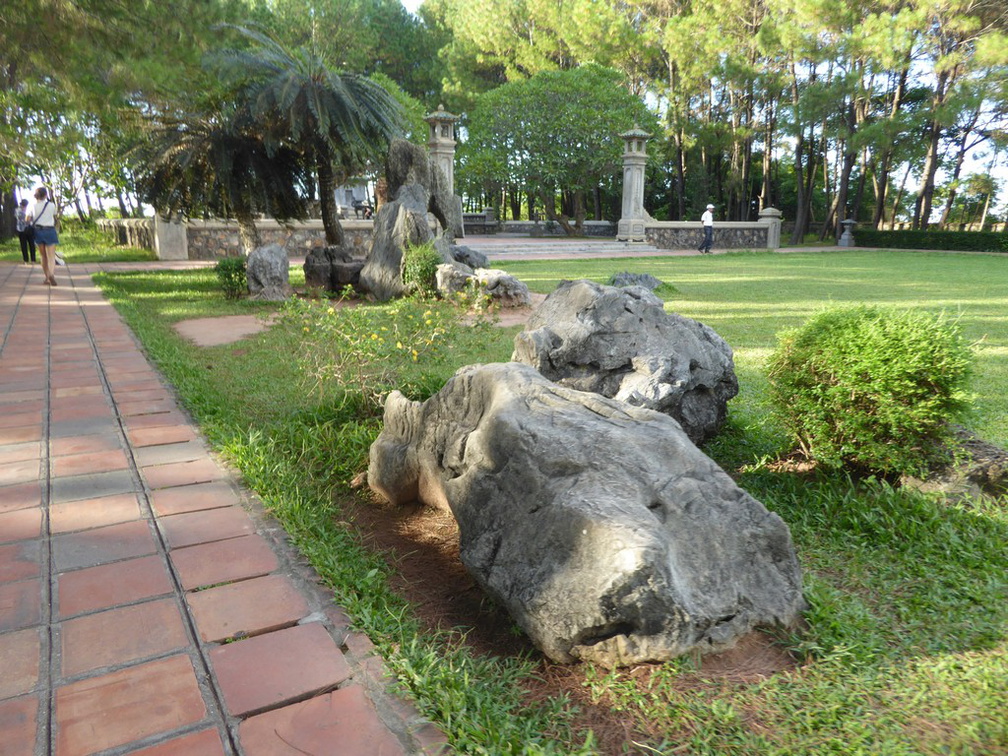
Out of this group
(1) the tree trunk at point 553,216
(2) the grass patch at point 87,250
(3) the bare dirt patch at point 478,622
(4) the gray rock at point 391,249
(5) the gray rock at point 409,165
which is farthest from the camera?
(1) the tree trunk at point 553,216

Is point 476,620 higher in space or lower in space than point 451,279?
lower

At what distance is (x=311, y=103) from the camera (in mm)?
10367

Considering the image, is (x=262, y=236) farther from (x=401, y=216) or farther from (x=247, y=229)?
(x=401, y=216)

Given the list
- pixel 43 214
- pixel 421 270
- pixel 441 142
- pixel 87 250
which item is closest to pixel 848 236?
pixel 441 142

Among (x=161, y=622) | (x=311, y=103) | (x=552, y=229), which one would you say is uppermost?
(x=311, y=103)

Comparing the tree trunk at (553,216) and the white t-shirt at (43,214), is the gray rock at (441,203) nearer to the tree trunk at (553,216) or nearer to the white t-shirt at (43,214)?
the white t-shirt at (43,214)

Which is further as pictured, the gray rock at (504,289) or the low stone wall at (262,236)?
the low stone wall at (262,236)

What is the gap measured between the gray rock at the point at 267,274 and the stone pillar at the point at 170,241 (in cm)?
901

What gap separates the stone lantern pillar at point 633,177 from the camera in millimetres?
26953

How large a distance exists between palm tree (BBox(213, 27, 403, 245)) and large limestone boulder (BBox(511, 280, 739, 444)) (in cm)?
771

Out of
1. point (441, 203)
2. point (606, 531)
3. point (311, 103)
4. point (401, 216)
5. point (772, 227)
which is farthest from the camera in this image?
point (772, 227)

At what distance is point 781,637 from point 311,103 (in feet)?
33.5

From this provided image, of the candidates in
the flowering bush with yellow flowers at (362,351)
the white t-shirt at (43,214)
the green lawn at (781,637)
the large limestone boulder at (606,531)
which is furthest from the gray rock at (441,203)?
Result: the large limestone boulder at (606,531)

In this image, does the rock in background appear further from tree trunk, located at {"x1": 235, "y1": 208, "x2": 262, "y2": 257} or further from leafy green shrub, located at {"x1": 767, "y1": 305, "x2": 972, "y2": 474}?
leafy green shrub, located at {"x1": 767, "y1": 305, "x2": 972, "y2": 474}
